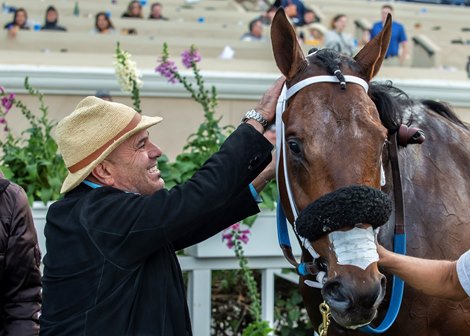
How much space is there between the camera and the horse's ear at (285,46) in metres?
3.14

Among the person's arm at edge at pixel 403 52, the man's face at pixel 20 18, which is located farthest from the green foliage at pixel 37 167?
the person's arm at edge at pixel 403 52

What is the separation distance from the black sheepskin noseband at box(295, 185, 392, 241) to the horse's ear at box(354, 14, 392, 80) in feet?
2.12

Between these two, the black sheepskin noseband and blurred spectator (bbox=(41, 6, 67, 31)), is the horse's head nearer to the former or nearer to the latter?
the black sheepskin noseband

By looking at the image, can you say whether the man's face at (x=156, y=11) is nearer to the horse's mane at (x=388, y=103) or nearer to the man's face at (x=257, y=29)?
the man's face at (x=257, y=29)

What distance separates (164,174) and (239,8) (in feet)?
42.9

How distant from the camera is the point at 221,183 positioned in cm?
292

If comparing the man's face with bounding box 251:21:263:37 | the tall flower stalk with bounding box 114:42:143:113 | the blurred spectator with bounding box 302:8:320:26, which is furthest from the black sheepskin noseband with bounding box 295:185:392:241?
the blurred spectator with bounding box 302:8:320:26

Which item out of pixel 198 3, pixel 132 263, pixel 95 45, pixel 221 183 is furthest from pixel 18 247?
pixel 198 3

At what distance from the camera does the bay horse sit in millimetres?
2707

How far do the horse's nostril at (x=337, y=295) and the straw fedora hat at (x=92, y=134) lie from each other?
896 mm

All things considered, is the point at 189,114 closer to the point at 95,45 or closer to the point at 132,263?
the point at 95,45

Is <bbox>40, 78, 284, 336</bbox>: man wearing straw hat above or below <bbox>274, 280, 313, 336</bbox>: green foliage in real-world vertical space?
above

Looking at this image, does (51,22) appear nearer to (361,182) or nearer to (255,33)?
(255,33)

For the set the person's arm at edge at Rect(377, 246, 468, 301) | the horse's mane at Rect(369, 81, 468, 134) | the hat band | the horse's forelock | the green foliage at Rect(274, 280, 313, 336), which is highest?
the horse's forelock
